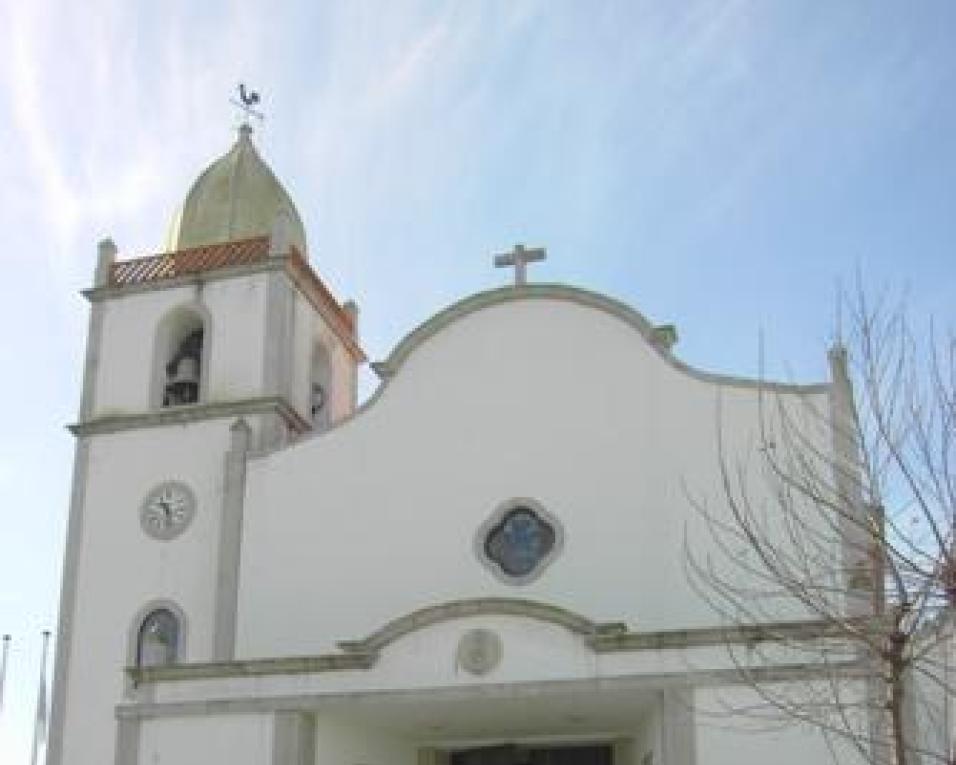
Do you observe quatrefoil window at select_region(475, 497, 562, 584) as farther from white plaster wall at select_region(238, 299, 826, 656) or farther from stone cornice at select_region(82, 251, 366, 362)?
stone cornice at select_region(82, 251, 366, 362)

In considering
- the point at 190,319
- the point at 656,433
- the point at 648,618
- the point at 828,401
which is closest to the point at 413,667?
the point at 648,618

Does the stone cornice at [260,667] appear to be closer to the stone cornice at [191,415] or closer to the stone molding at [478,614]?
the stone molding at [478,614]

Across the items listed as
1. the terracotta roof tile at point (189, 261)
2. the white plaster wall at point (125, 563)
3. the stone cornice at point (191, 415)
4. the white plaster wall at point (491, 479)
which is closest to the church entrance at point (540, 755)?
the white plaster wall at point (491, 479)

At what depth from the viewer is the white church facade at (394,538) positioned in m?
16.6

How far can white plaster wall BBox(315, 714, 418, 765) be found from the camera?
680 inches

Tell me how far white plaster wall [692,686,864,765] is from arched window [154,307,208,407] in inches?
388

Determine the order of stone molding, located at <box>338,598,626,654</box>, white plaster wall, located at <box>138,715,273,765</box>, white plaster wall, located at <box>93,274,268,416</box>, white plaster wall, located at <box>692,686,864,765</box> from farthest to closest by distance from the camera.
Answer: white plaster wall, located at <box>93,274,268,416</box>, white plaster wall, located at <box>138,715,273,765</box>, stone molding, located at <box>338,598,626,654</box>, white plaster wall, located at <box>692,686,864,765</box>

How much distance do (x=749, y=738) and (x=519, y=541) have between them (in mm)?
4732

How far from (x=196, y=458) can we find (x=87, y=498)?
175 centimetres

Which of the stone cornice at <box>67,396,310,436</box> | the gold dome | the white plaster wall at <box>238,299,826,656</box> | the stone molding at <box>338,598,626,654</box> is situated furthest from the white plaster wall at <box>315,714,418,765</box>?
the gold dome

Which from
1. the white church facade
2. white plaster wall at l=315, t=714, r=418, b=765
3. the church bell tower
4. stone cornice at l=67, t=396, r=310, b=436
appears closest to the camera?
the white church facade

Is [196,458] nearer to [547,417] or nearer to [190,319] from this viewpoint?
[190,319]

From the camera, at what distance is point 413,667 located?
54.9 ft

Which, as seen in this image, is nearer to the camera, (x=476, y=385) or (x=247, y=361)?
(x=476, y=385)
